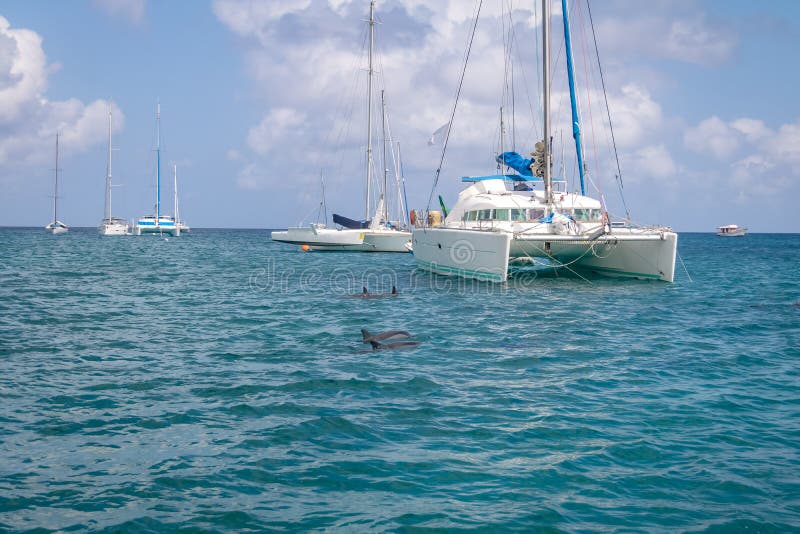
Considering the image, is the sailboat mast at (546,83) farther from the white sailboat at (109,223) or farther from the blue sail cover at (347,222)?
the white sailboat at (109,223)

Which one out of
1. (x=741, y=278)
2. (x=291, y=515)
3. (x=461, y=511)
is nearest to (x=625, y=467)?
(x=461, y=511)

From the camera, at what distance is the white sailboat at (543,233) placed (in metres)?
21.6

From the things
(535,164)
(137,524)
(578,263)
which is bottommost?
(137,524)

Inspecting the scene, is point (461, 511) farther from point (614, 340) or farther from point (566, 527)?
point (614, 340)

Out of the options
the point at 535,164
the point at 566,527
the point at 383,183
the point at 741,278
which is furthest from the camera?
the point at 383,183

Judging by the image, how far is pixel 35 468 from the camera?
6.29 m

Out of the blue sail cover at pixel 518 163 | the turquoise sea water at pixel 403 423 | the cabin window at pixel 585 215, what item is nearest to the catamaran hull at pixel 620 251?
the cabin window at pixel 585 215

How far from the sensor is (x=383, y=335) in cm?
1262

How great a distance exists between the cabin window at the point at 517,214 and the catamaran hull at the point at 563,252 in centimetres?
120

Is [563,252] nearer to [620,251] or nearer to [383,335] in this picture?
[620,251]

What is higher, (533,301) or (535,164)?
(535,164)

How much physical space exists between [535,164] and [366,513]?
22.3 m

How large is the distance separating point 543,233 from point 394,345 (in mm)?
Result: 11280

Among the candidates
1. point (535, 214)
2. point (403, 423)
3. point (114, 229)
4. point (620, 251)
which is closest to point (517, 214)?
point (535, 214)
